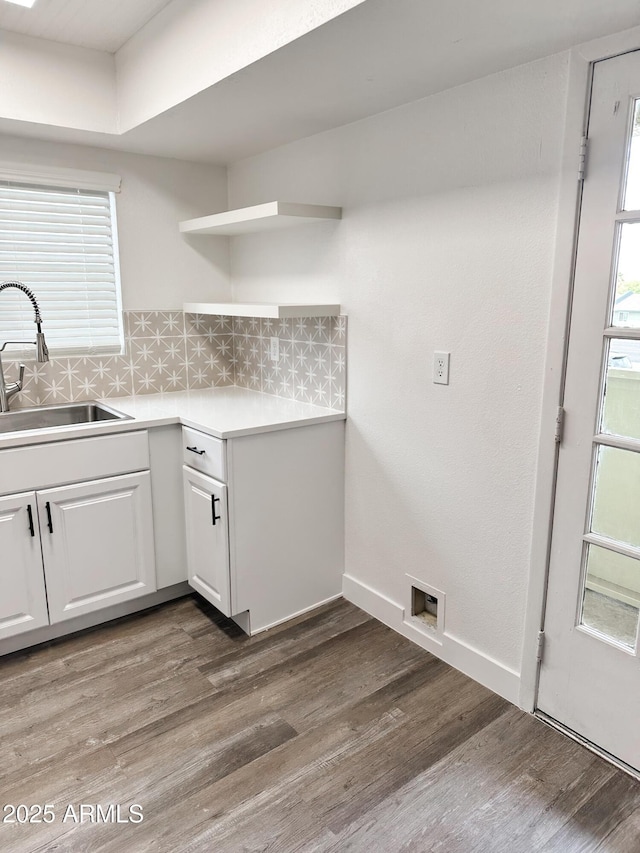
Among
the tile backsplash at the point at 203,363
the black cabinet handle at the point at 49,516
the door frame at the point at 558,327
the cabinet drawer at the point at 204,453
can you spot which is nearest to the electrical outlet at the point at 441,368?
the door frame at the point at 558,327

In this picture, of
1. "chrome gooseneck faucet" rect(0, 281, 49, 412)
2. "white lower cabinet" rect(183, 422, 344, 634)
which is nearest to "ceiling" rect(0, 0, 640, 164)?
"chrome gooseneck faucet" rect(0, 281, 49, 412)

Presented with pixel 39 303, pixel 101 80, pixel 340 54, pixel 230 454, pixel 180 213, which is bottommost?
pixel 230 454

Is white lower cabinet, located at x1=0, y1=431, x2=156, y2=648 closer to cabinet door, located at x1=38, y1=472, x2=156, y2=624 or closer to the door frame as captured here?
cabinet door, located at x1=38, y1=472, x2=156, y2=624

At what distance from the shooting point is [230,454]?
88.8 inches

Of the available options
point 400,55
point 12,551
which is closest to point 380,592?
point 12,551

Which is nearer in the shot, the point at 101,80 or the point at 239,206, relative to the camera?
the point at 101,80

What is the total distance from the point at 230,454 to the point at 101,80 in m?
1.66

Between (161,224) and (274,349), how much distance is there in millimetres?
867

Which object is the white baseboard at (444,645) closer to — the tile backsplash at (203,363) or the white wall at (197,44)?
the tile backsplash at (203,363)

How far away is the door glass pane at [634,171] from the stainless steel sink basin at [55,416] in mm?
1986

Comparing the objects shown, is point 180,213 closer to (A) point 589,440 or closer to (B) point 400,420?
(B) point 400,420

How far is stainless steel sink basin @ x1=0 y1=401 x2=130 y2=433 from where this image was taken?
2609mm

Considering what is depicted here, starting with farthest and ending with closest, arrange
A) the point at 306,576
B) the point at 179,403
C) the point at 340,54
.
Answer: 1. the point at 179,403
2. the point at 306,576
3. the point at 340,54

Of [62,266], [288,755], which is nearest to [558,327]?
[288,755]
